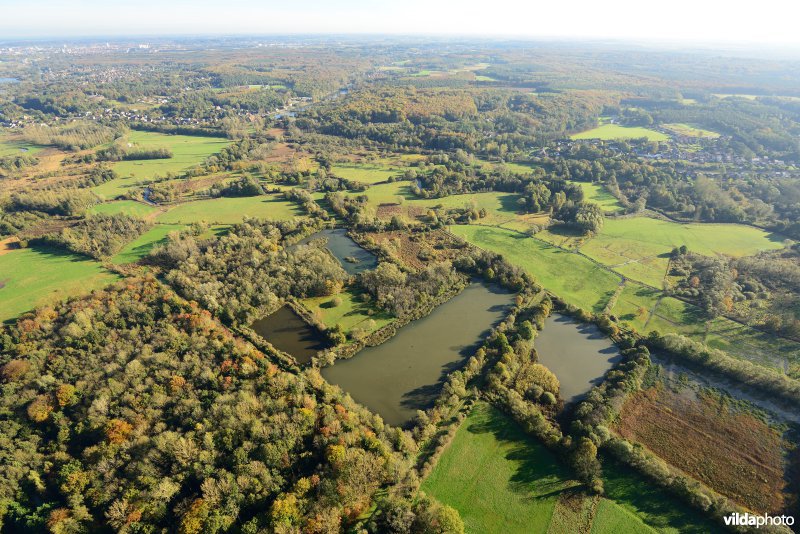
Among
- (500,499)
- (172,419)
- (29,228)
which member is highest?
(29,228)

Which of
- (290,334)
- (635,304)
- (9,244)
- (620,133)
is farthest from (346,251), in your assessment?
(620,133)

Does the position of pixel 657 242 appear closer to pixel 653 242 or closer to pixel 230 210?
pixel 653 242

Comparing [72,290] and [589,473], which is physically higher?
[72,290]

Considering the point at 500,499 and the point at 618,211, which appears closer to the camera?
the point at 500,499

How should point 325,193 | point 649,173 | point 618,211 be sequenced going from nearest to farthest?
point 618,211
point 325,193
point 649,173

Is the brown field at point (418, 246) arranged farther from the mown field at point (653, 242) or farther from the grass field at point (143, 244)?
the grass field at point (143, 244)

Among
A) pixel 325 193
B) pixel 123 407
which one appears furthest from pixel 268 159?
pixel 123 407

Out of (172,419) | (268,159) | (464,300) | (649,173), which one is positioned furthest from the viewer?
(268,159)

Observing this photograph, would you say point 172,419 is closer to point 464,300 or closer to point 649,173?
point 464,300
